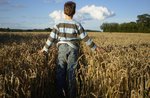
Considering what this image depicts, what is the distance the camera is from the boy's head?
21.1 feet

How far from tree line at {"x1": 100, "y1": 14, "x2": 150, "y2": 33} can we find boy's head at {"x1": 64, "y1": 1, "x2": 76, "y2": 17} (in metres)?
62.3

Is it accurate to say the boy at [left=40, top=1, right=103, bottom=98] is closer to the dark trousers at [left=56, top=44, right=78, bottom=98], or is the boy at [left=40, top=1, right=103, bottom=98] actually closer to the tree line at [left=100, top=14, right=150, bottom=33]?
the dark trousers at [left=56, top=44, right=78, bottom=98]

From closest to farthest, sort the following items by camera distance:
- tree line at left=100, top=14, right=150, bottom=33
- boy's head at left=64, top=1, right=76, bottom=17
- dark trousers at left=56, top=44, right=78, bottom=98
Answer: boy's head at left=64, top=1, right=76, bottom=17
dark trousers at left=56, top=44, right=78, bottom=98
tree line at left=100, top=14, right=150, bottom=33

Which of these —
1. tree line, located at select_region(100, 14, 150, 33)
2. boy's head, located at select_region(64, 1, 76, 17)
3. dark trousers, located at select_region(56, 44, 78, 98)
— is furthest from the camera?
tree line, located at select_region(100, 14, 150, 33)

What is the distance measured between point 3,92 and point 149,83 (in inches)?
101

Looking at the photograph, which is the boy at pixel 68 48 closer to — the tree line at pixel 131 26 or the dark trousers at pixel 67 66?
the dark trousers at pixel 67 66

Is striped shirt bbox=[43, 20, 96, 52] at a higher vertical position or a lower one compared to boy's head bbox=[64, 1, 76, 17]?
lower

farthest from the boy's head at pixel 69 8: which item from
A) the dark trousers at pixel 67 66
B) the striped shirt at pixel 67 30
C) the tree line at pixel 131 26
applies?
the tree line at pixel 131 26

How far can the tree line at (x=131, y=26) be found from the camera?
70688mm

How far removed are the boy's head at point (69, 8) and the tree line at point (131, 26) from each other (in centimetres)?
6226

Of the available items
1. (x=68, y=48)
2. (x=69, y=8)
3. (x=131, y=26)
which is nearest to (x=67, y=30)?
(x=68, y=48)

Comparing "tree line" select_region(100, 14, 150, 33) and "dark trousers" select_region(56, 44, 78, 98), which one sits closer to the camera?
"dark trousers" select_region(56, 44, 78, 98)

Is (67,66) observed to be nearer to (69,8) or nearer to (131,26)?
(69,8)

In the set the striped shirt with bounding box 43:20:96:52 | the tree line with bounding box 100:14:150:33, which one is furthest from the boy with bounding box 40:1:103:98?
the tree line with bounding box 100:14:150:33
